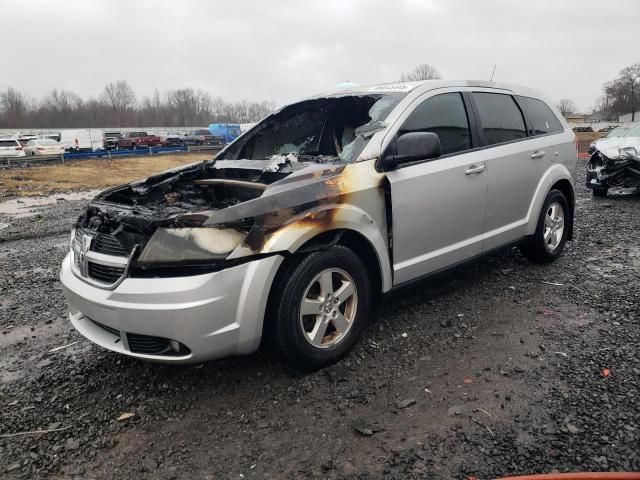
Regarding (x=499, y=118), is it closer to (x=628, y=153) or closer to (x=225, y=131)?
(x=628, y=153)

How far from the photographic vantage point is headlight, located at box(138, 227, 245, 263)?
98.8 inches

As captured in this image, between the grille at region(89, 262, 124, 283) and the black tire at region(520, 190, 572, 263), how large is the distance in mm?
3727

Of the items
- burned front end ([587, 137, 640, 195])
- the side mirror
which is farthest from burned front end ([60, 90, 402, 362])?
burned front end ([587, 137, 640, 195])

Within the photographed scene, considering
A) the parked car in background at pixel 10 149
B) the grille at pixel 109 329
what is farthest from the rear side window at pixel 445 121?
the parked car in background at pixel 10 149

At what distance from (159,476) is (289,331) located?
3.14 ft

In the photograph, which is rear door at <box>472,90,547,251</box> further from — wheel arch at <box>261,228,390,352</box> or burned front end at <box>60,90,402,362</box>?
wheel arch at <box>261,228,390,352</box>

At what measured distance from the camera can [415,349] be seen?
130 inches

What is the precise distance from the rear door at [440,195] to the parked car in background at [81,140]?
35169mm

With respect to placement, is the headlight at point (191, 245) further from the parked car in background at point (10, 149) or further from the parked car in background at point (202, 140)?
the parked car in background at point (202, 140)

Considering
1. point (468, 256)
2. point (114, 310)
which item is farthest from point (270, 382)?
point (468, 256)

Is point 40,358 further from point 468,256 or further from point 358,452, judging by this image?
point 468,256

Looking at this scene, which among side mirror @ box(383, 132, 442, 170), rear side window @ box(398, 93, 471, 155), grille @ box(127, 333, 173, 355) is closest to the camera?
grille @ box(127, 333, 173, 355)

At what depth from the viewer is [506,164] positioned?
4.06m

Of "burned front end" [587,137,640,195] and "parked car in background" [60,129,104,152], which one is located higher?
"parked car in background" [60,129,104,152]
